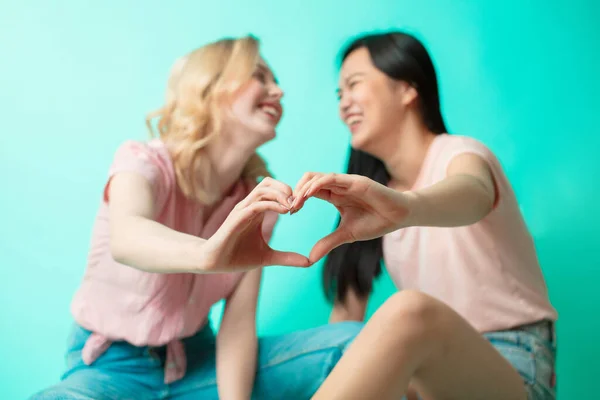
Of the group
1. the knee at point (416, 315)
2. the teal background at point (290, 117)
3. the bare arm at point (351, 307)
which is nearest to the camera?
the knee at point (416, 315)

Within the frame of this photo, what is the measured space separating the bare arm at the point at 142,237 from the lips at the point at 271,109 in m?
0.26

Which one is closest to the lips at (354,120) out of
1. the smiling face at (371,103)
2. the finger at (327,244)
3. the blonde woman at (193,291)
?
the smiling face at (371,103)

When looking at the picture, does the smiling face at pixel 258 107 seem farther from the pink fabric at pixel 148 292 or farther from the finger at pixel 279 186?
the finger at pixel 279 186

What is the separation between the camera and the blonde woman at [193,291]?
3.12ft

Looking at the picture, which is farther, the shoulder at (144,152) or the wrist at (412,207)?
the shoulder at (144,152)

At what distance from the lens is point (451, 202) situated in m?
0.72

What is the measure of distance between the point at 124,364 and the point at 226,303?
0.65ft

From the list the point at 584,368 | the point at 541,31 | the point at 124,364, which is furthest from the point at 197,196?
the point at 541,31

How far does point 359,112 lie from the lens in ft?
3.65

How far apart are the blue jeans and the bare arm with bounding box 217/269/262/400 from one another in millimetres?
37

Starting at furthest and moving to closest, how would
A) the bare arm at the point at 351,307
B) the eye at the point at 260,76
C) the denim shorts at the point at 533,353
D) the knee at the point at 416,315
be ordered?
the bare arm at the point at 351,307, the eye at the point at 260,76, the denim shorts at the point at 533,353, the knee at the point at 416,315

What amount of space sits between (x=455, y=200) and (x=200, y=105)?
1.55ft

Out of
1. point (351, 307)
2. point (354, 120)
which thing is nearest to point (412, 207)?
point (354, 120)

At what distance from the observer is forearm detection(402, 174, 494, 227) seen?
2.21 feet
